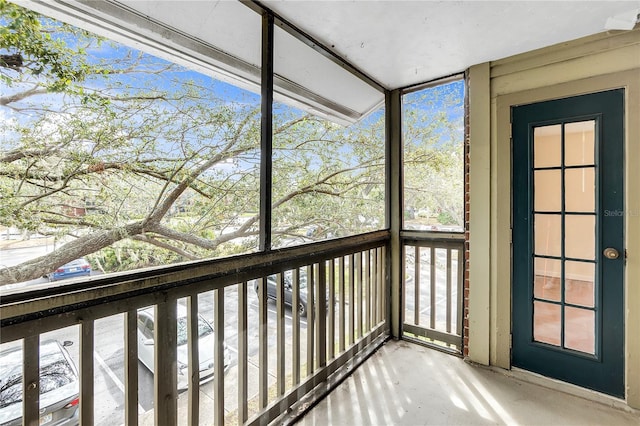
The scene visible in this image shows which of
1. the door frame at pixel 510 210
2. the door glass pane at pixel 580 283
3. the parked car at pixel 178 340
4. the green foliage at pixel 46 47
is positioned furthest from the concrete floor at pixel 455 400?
the green foliage at pixel 46 47

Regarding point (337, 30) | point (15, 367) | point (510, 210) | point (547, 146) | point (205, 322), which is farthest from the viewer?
point (510, 210)

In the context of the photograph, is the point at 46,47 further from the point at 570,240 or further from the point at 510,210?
the point at 570,240

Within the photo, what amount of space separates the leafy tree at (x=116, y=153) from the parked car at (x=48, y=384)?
0.34 meters

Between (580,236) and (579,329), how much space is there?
26.4 inches

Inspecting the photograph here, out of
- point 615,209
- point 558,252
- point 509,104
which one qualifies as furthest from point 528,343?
point 509,104

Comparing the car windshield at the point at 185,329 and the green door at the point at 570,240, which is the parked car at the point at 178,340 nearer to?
the car windshield at the point at 185,329

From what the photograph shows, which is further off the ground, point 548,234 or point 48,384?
point 548,234

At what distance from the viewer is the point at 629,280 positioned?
6.41 ft

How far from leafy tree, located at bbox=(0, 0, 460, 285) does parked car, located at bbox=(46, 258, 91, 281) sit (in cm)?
3

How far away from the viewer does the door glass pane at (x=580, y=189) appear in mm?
2080

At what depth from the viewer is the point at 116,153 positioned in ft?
4.50

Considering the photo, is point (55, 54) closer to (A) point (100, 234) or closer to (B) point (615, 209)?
(A) point (100, 234)

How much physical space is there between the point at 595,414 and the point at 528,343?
515 millimetres

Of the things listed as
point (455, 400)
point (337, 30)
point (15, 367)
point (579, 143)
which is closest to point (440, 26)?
point (337, 30)
